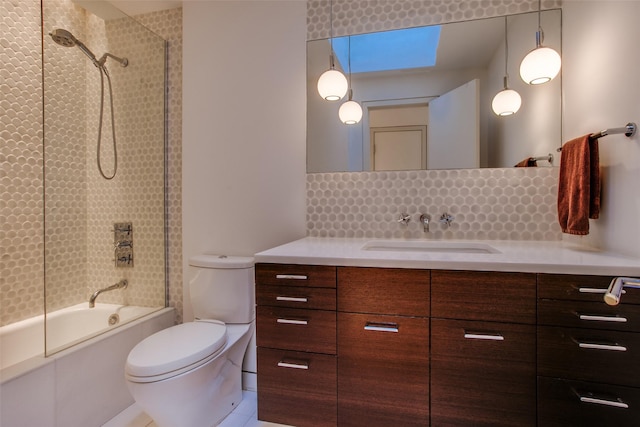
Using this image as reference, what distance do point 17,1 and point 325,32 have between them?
1.90 metres

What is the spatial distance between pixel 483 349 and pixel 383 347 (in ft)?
1.23

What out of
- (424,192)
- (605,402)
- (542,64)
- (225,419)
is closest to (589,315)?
(605,402)

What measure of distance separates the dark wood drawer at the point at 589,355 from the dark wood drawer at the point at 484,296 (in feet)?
0.34

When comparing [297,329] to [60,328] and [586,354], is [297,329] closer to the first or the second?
[586,354]

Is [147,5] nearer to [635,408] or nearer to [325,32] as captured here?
[325,32]

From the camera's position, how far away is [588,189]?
1.32 metres

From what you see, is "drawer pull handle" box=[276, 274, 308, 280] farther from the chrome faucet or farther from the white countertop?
the chrome faucet

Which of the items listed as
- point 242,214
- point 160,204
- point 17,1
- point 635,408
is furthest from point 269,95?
point 635,408

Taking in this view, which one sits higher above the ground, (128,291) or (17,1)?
(17,1)

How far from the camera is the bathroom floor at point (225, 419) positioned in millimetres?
1566

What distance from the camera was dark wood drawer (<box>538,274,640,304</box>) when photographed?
1.04 m

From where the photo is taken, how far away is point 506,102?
169cm

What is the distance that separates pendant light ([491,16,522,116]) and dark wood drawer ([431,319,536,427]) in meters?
1.20

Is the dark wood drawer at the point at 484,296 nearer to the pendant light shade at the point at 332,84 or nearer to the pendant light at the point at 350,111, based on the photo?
the pendant light at the point at 350,111
